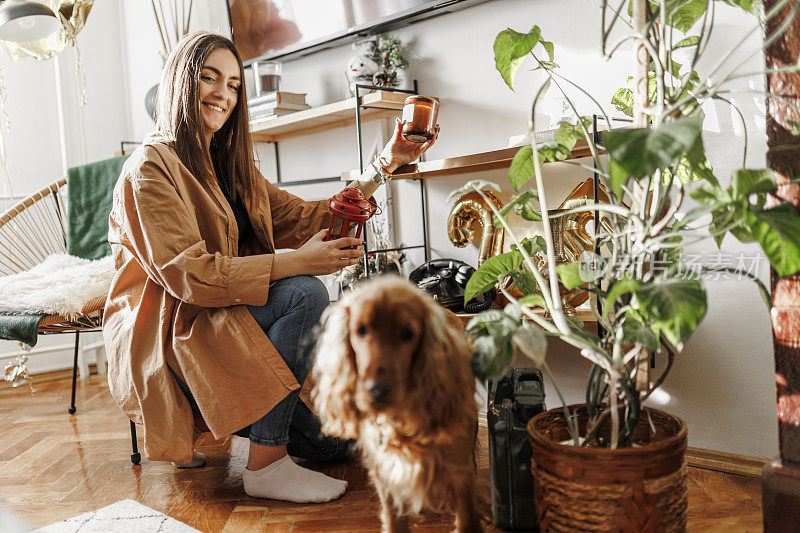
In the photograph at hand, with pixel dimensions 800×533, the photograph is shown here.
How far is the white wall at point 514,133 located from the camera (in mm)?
1734

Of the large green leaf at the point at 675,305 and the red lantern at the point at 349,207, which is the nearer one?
the large green leaf at the point at 675,305

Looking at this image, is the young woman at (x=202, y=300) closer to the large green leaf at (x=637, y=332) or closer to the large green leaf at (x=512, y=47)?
the large green leaf at (x=512, y=47)

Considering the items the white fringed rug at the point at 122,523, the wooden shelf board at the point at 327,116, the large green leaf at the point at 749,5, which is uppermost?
the wooden shelf board at the point at 327,116

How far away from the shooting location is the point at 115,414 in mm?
2637

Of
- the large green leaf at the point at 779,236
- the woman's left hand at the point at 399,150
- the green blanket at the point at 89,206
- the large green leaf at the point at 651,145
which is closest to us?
the large green leaf at the point at 651,145

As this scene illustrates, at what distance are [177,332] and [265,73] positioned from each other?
143 centimetres

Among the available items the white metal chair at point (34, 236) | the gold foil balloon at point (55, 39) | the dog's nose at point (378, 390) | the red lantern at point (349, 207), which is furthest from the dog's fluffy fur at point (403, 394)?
the white metal chair at point (34, 236)

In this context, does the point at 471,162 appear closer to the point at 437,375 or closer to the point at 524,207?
the point at 524,207

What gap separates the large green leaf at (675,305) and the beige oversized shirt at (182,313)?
0.95 meters

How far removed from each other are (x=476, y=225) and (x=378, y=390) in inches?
51.0

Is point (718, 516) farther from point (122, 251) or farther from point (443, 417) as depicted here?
point (122, 251)

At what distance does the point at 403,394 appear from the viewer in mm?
1053

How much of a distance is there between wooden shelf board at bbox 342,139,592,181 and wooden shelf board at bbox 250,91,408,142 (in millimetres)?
264

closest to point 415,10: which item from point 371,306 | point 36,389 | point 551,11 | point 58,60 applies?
point 551,11
